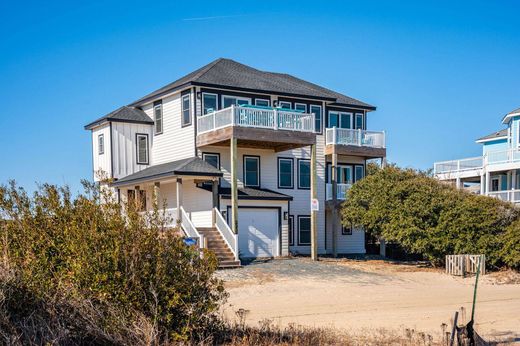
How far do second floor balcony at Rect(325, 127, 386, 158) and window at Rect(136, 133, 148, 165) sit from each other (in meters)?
9.59

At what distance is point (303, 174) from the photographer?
99.5 feet

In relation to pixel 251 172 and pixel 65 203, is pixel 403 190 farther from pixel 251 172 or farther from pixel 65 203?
pixel 65 203

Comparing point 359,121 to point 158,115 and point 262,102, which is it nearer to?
point 262,102

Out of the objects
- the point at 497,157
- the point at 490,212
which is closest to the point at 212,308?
the point at 490,212

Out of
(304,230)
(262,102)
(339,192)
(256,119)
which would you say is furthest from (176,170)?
(339,192)

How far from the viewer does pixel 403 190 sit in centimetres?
2672

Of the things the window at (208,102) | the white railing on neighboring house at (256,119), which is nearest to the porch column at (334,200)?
the white railing on neighboring house at (256,119)

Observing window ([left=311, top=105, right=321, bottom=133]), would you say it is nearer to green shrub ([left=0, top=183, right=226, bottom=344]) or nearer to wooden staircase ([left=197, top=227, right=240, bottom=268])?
wooden staircase ([left=197, top=227, right=240, bottom=268])

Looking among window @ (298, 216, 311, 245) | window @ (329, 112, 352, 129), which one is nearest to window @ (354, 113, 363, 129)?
window @ (329, 112, 352, 129)

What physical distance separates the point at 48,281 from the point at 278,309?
7338mm

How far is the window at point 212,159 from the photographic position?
27.0 metres

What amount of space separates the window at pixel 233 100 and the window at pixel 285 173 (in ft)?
11.8

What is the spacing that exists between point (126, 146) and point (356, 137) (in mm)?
12303

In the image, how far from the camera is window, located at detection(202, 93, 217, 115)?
2703 centimetres
